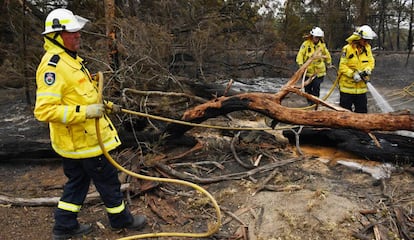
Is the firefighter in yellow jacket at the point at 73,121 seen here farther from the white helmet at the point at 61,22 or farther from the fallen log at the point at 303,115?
the fallen log at the point at 303,115

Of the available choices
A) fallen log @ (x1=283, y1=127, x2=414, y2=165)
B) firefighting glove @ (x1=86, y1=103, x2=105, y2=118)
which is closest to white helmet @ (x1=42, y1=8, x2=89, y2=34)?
firefighting glove @ (x1=86, y1=103, x2=105, y2=118)

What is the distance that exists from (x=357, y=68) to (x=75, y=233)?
4456 millimetres

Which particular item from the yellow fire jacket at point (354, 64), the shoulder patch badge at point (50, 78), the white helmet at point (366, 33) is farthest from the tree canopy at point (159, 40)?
the white helmet at point (366, 33)

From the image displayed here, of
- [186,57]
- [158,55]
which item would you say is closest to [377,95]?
[186,57]

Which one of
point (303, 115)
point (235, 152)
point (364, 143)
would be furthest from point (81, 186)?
point (364, 143)

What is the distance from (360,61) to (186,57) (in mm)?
4286

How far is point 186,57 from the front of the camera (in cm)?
844

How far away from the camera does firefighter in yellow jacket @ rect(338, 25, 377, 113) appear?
5.20 meters

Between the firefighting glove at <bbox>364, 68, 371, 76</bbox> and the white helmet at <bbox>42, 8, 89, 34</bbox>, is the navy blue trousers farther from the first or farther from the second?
the firefighting glove at <bbox>364, 68, 371, 76</bbox>

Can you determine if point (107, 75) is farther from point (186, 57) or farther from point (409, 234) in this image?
point (409, 234)

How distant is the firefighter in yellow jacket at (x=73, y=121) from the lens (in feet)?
8.38

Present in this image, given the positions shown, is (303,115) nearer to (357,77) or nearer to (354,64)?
(357,77)

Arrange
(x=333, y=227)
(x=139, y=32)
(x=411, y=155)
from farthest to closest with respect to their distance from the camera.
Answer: (x=139, y=32)
(x=411, y=155)
(x=333, y=227)

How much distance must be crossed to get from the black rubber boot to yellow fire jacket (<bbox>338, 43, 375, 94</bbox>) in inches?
A: 166
